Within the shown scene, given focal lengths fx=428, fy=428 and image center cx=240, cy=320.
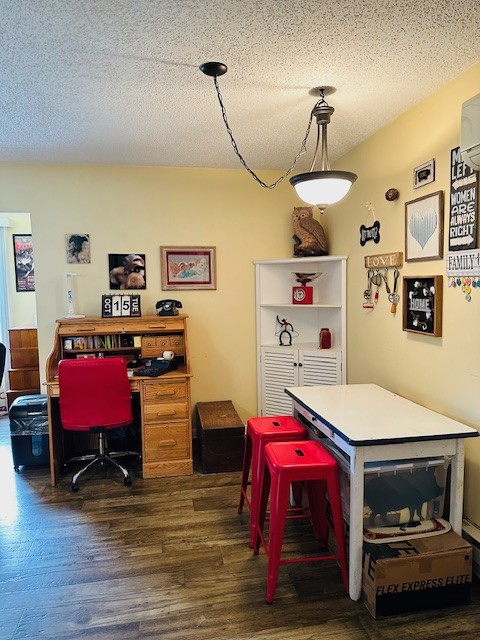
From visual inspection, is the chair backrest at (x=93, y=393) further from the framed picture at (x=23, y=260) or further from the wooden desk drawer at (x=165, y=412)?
the framed picture at (x=23, y=260)

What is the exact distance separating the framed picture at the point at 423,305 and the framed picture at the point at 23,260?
14.1 feet

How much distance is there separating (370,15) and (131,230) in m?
2.61

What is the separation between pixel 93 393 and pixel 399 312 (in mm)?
2176

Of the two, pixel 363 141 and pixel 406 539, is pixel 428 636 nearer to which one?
pixel 406 539

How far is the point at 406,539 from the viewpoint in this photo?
6.55 feet

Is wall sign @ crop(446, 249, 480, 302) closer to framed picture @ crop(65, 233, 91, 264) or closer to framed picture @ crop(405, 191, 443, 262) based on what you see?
framed picture @ crop(405, 191, 443, 262)

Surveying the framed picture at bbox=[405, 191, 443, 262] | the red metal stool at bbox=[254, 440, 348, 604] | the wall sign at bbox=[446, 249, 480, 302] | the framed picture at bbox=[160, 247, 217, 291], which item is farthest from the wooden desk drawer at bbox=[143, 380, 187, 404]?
the wall sign at bbox=[446, 249, 480, 302]

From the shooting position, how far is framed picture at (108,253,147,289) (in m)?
3.79

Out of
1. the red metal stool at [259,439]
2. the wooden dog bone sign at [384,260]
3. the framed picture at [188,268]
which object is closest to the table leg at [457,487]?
the red metal stool at [259,439]

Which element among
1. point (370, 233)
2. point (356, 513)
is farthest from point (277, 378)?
point (356, 513)

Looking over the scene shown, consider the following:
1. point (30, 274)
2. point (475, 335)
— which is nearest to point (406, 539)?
point (475, 335)

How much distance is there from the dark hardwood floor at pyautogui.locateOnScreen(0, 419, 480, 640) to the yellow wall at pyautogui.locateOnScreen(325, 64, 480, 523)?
85 centimetres

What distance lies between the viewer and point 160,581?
7.05 feet

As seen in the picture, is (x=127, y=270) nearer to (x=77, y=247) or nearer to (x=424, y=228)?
(x=77, y=247)
